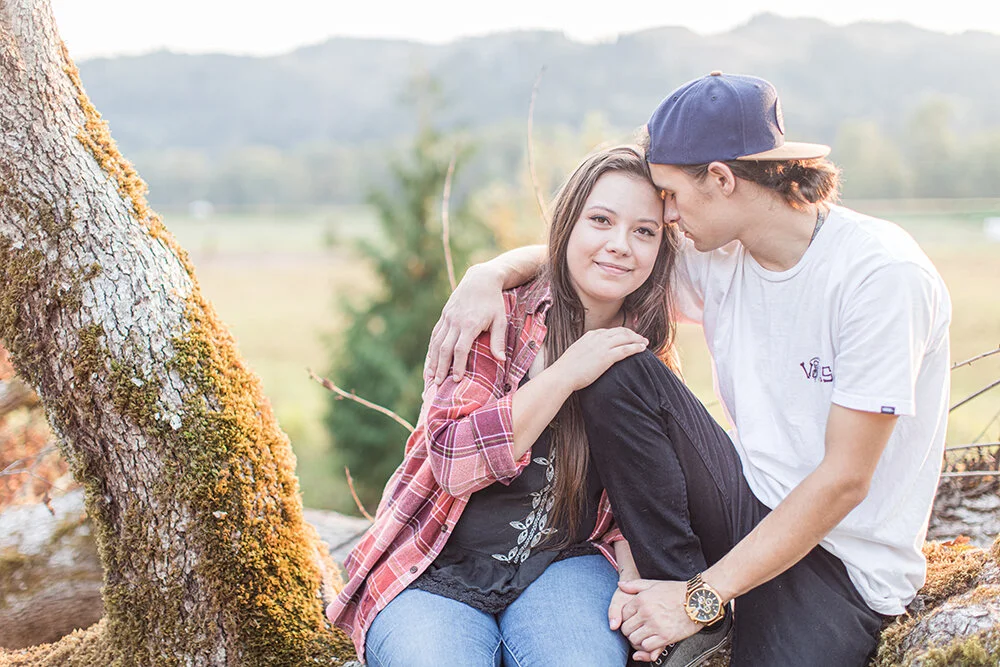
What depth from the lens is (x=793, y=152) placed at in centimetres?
187

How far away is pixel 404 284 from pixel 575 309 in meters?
8.96

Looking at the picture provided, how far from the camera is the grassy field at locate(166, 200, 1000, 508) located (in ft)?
42.9

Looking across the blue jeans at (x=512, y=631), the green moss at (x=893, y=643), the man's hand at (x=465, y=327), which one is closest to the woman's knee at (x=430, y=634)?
the blue jeans at (x=512, y=631)

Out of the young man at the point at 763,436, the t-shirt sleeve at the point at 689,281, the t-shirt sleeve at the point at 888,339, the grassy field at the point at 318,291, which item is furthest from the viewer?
the grassy field at the point at 318,291

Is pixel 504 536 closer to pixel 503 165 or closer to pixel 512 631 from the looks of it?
pixel 512 631

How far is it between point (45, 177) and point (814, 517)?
196cm

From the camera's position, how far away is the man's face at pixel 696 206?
1.91 m

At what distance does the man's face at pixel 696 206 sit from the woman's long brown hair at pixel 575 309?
0.06 metres

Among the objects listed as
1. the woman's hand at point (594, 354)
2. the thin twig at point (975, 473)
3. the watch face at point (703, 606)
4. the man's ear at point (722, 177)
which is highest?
the man's ear at point (722, 177)

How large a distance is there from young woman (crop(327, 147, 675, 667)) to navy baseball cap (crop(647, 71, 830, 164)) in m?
0.14

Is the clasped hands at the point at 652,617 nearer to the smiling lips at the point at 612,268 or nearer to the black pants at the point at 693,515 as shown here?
the black pants at the point at 693,515

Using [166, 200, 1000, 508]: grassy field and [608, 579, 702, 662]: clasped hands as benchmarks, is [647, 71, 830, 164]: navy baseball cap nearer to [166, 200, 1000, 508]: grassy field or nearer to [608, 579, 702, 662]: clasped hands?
[608, 579, 702, 662]: clasped hands

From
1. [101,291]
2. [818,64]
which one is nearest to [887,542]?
Answer: [101,291]

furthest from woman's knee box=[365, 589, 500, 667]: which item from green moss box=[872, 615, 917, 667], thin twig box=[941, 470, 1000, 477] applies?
thin twig box=[941, 470, 1000, 477]
